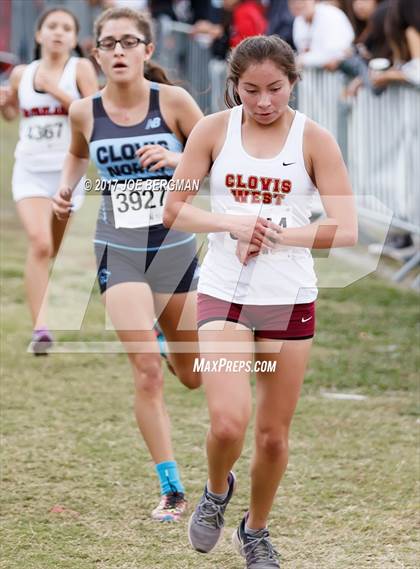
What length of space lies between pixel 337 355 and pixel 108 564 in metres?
3.78

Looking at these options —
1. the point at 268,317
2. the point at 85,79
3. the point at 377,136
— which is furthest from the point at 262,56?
the point at 377,136

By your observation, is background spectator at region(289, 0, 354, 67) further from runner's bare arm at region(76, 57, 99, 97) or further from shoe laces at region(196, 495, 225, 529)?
shoe laces at region(196, 495, 225, 529)

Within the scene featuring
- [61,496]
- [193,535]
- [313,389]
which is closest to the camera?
[193,535]

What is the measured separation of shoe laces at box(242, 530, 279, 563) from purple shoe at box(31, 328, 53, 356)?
3744 mm

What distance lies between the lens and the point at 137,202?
532 cm

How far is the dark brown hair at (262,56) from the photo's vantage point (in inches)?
161

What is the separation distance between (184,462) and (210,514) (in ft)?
4.62

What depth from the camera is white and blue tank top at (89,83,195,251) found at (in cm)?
533

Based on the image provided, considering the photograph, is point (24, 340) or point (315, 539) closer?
point (315, 539)

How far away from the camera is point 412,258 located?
411 inches

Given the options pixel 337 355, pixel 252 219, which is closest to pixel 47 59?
pixel 337 355

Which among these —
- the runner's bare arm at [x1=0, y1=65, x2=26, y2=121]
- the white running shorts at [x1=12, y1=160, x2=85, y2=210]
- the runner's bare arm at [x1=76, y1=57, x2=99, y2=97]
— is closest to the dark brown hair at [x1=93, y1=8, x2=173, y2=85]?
the runner's bare arm at [x1=76, y1=57, x2=99, y2=97]

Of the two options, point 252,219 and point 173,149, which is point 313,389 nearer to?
point 173,149

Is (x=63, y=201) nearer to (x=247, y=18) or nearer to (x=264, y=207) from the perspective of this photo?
(x=264, y=207)
